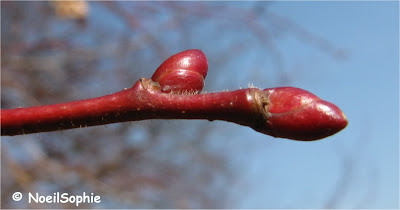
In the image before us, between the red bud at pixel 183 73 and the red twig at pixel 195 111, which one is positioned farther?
the red bud at pixel 183 73

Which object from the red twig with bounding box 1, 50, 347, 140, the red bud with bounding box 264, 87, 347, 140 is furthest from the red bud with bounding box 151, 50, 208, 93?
the red bud with bounding box 264, 87, 347, 140

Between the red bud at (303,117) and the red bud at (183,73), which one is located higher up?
the red bud at (183,73)

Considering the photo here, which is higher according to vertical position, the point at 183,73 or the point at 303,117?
the point at 183,73

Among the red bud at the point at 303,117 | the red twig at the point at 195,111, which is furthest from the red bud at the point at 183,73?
the red bud at the point at 303,117

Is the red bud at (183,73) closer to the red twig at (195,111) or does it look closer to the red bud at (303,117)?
the red twig at (195,111)

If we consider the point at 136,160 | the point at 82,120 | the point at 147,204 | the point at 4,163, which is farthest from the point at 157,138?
the point at 82,120

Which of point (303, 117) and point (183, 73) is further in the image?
point (183, 73)
